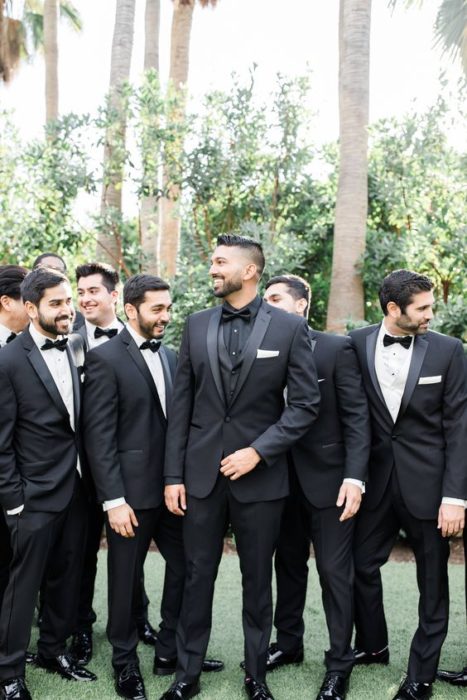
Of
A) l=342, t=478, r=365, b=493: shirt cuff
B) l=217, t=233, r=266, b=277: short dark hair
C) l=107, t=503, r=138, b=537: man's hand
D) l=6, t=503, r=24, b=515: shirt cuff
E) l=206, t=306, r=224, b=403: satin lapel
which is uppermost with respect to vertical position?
l=217, t=233, r=266, b=277: short dark hair

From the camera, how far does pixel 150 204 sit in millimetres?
12086

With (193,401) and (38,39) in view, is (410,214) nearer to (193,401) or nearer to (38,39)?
(193,401)

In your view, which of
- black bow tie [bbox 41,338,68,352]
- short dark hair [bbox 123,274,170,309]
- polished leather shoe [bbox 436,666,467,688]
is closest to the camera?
black bow tie [bbox 41,338,68,352]

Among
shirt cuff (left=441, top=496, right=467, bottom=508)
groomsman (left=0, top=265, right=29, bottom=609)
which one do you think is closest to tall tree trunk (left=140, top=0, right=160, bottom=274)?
groomsman (left=0, top=265, right=29, bottom=609)

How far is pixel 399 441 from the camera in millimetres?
4488

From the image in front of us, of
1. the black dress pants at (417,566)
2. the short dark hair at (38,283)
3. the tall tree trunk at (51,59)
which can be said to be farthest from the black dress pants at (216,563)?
the tall tree trunk at (51,59)

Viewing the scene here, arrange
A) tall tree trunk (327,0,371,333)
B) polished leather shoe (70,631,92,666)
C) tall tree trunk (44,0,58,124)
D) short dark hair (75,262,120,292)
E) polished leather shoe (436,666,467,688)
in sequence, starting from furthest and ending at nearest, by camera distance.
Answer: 1. tall tree trunk (44,0,58,124)
2. tall tree trunk (327,0,371,333)
3. short dark hair (75,262,120,292)
4. polished leather shoe (70,631,92,666)
5. polished leather shoe (436,666,467,688)

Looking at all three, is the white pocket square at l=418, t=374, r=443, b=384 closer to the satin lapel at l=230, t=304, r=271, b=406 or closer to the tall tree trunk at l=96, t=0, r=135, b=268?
the satin lapel at l=230, t=304, r=271, b=406

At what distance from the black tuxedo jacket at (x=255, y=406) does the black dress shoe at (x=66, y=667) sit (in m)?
1.38

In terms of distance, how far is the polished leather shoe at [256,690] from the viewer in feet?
14.2

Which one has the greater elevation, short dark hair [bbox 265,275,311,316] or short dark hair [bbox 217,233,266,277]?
short dark hair [bbox 217,233,266,277]

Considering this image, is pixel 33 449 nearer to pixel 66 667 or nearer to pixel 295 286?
pixel 66 667

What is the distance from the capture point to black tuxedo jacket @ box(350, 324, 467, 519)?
4.38 meters

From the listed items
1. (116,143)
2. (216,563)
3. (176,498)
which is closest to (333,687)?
(216,563)
